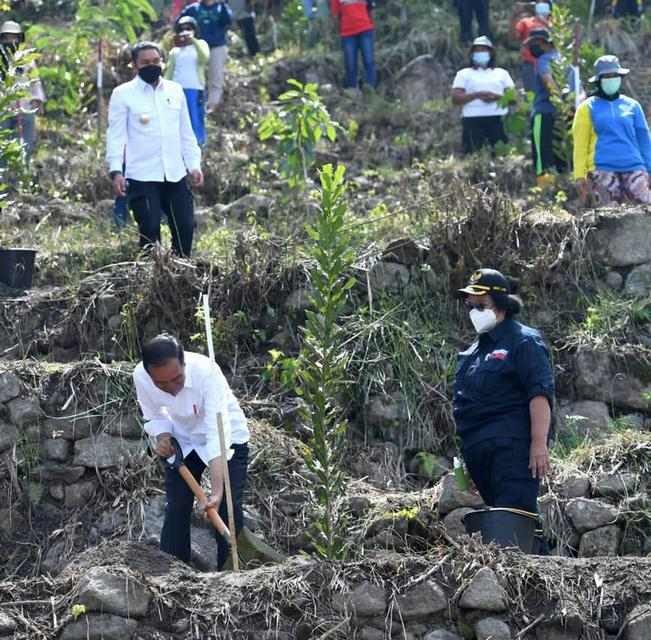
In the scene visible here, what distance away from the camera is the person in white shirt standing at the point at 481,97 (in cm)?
1522

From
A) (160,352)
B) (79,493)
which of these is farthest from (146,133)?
(160,352)

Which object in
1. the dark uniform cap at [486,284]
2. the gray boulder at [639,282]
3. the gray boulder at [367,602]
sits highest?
the dark uniform cap at [486,284]

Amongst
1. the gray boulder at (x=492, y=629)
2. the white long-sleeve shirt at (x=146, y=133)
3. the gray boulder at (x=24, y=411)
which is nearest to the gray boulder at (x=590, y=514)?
the gray boulder at (x=492, y=629)

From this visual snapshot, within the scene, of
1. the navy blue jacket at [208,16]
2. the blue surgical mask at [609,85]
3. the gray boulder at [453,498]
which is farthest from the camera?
the navy blue jacket at [208,16]

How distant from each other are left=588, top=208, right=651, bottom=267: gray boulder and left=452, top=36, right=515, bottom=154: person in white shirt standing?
348cm

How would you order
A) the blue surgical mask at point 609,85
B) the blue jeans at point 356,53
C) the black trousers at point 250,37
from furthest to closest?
the black trousers at point 250,37 < the blue jeans at point 356,53 < the blue surgical mask at point 609,85

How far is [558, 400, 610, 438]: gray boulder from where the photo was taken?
10812 millimetres

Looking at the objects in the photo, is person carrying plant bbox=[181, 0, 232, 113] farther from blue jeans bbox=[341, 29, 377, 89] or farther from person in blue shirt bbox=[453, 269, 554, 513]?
person in blue shirt bbox=[453, 269, 554, 513]

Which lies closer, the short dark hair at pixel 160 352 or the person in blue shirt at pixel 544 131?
the short dark hair at pixel 160 352

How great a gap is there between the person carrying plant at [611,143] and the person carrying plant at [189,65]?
402 cm

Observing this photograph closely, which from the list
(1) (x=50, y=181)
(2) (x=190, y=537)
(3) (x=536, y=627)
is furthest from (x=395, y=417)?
(1) (x=50, y=181)

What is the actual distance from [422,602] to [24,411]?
375 centimetres

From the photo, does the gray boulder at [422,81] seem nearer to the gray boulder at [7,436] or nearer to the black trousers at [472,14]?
the black trousers at [472,14]

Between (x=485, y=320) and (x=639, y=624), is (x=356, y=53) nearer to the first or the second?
(x=485, y=320)
